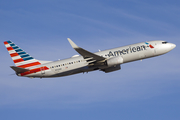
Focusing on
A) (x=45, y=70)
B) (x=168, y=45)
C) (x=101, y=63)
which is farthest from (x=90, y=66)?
(x=168, y=45)

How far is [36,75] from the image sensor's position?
5800 centimetres

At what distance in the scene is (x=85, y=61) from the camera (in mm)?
57438

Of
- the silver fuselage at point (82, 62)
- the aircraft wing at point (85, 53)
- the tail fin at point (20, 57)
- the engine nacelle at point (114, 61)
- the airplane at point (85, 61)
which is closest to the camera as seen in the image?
the aircraft wing at point (85, 53)

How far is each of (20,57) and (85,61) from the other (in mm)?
15102

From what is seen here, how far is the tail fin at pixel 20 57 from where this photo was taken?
59438 millimetres

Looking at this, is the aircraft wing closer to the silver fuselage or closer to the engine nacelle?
the engine nacelle

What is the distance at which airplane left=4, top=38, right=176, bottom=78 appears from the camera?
56516 millimetres

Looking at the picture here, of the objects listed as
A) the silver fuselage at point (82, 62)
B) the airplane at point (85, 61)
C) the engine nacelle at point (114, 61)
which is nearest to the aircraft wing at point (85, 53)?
the airplane at point (85, 61)

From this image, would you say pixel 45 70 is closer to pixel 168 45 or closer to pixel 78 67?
pixel 78 67

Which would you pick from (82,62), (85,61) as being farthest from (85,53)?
(82,62)

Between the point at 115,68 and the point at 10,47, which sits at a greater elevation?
the point at 10,47

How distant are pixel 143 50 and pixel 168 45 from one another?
258 inches

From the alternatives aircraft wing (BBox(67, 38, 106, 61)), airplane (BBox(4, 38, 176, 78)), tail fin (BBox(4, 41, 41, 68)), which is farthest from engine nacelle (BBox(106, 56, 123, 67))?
tail fin (BBox(4, 41, 41, 68))

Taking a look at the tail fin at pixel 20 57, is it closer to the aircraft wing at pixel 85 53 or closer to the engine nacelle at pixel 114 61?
the aircraft wing at pixel 85 53
